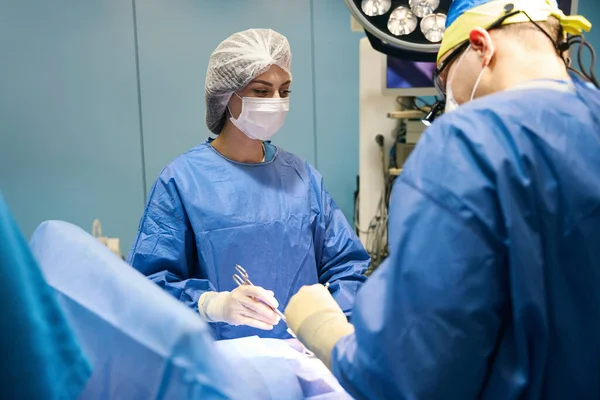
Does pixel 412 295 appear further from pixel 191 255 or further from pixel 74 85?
pixel 74 85

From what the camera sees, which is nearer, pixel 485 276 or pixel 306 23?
pixel 485 276

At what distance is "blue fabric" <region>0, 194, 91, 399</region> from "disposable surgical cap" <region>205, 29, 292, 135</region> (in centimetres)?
107

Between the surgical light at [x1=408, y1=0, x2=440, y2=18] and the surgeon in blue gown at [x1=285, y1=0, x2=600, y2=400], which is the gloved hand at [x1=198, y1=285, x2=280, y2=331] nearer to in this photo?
the surgeon in blue gown at [x1=285, y1=0, x2=600, y2=400]

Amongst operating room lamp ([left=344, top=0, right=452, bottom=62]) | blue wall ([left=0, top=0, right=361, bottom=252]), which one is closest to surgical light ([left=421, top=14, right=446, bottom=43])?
operating room lamp ([left=344, top=0, right=452, bottom=62])

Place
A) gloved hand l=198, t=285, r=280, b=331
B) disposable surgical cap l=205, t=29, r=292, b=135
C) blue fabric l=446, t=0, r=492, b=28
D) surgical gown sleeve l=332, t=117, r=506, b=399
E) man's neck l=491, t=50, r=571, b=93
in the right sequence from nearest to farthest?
surgical gown sleeve l=332, t=117, r=506, b=399, man's neck l=491, t=50, r=571, b=93, blue fabric l=446, t=0, r=492, b=28, gloved hand l=198, t=285, r=280, b=331, disposable surgical cap l=205, t=29, r=292, b=135

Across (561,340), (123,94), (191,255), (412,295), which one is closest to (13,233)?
(412,295)

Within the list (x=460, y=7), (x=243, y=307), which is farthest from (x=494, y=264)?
(x=243, y=307)

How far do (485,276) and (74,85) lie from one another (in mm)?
2698

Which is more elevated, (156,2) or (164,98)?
(156,2)

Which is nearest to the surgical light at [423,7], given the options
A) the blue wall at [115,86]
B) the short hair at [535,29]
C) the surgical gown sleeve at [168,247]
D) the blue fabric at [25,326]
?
the short hair at [535,29]

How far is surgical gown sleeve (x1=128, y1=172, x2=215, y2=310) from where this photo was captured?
4.23 feet

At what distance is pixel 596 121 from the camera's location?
0.65 m

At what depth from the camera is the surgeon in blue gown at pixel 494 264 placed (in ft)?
1.96

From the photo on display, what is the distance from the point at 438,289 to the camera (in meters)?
0.60
